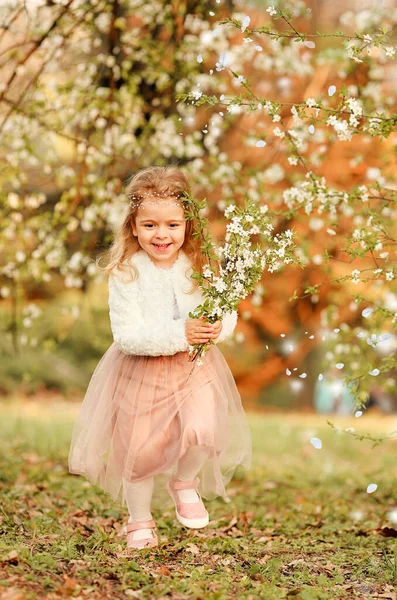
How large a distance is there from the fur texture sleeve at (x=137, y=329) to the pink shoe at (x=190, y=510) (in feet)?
2.15

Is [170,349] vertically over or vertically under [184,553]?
over

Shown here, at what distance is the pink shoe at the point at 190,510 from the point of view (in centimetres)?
359

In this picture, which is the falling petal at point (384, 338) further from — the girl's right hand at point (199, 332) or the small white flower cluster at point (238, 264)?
the girl's right hand at point (199, 332)

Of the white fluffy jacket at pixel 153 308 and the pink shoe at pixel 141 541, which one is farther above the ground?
the white fluffy jacket at pixel 153 308

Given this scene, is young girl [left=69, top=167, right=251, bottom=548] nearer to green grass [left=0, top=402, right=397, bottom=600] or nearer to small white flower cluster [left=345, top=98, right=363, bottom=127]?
green grass [left=0, top=402, right=397, bottom=600]

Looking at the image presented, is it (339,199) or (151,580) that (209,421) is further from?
(339,199)

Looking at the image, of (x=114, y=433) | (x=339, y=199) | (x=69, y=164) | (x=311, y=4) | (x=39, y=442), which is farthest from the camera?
(x=311, y=4)

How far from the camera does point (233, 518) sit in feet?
14.9

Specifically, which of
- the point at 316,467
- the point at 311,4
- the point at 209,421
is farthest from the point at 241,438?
the point at 311,4

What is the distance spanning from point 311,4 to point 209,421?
947 centimetres

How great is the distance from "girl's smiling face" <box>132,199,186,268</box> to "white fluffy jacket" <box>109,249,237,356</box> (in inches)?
3.6

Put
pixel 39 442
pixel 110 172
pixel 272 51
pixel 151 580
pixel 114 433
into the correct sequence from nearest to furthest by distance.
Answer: pixel 151 580 → pixel 114 433 → pixel 110 172 → pixel 272 51 → pixel 39 442

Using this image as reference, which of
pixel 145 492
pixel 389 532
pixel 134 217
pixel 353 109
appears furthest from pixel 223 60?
pixel 389 532

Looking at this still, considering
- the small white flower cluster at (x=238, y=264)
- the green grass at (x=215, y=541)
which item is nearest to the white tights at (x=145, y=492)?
the green grass at (x=215, y=541)
